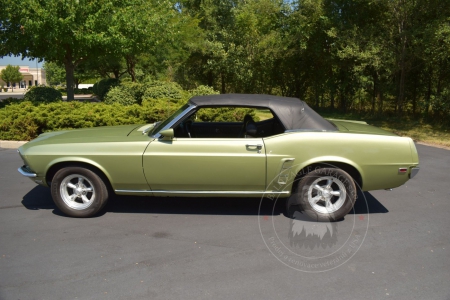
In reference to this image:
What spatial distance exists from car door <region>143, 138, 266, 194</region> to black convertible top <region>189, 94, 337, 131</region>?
47 cm

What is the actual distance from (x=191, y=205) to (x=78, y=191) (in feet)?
4.87

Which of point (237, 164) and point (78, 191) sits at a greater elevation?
point (237, 164)

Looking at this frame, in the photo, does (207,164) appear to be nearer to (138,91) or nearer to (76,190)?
(76,190)

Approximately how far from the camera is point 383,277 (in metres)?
3.95

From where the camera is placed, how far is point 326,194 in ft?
17.2

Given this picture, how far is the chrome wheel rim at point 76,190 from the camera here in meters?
5.32

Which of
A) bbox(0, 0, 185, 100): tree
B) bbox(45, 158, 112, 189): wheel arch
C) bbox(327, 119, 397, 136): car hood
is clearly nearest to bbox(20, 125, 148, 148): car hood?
bbox(45, 158, 112, 189): wheel arch

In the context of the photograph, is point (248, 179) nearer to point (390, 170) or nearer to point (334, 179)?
point (334, 179)

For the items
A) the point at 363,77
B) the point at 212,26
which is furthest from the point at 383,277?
the point at 212,26

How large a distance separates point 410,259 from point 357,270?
0.64 metres

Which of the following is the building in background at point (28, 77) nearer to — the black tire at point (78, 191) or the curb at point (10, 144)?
the curb at point (10, 144)

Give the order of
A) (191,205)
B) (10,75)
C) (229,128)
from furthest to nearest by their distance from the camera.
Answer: (10,75)
(229,128)
(191,205)

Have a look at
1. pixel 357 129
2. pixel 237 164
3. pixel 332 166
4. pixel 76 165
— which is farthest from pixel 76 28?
pixel 332 166

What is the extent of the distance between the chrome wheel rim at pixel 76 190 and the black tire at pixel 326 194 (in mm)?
2554
